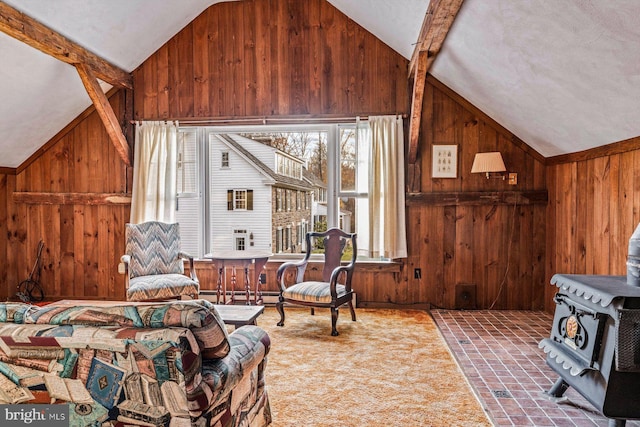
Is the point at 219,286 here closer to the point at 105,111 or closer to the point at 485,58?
the point at 105,111

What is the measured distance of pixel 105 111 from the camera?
470 centimetres

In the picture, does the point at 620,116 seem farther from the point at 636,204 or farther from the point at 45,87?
the point at 45,87

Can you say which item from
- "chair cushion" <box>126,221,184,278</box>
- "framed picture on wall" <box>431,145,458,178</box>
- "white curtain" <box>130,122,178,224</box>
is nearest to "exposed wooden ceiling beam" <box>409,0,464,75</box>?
"framed picture on wall" <box>431,145,458,178</box>

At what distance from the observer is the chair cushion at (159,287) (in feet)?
13.2

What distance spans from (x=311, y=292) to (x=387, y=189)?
1522 mm

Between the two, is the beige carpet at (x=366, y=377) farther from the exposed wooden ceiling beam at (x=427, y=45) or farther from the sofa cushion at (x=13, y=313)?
the exposed wooden ceiling beam at (x=427, y=45)

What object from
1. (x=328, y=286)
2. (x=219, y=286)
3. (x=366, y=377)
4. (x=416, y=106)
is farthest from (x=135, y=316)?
(x=416, y=106)

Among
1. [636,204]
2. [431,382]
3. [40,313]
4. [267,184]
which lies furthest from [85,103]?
[636,204]

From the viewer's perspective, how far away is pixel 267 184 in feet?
17.6

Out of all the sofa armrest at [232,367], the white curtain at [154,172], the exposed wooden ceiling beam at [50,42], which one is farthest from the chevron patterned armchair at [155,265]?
the sofa armrest at [232,367]

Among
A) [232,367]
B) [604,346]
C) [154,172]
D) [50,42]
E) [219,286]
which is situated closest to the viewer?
[232,367]

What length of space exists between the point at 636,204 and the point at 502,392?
5.69 feet

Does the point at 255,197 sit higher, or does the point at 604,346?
the point at 255,197

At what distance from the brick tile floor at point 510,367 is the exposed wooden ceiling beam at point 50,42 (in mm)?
4266
